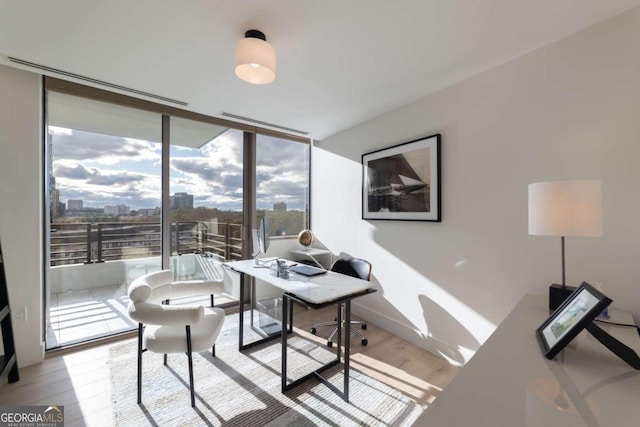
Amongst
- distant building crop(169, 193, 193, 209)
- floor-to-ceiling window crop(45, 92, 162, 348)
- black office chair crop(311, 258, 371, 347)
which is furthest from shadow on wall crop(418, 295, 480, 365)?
floor-to-ceiling window crop(45, 92, 162, 348)

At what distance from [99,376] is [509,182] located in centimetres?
365

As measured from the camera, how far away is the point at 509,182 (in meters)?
2.02

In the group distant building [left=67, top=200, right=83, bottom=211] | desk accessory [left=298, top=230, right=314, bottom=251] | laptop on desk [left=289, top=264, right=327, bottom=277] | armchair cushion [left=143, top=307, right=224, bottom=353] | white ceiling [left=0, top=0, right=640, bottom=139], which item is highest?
white ceiling [left=0, top=0, right=640, bottom=139]

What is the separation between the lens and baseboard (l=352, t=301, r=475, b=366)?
2328 mm

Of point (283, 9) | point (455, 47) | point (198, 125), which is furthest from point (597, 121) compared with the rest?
point (198, 125)

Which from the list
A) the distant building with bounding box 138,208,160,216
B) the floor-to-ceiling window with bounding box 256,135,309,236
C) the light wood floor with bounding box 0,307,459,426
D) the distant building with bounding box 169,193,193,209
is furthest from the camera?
the floor-to-ceiling window with bounding box 256,135,309,236

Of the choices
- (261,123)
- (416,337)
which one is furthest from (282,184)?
(416,337)

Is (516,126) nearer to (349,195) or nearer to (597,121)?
(597,121)

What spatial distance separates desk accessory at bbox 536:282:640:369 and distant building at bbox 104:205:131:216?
3.51 m

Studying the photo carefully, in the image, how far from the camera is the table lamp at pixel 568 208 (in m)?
1.34

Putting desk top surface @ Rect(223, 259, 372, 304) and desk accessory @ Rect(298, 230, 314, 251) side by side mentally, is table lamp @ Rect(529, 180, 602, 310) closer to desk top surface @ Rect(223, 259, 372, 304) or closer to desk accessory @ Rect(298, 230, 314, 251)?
desk top surface @ Rect(223, 259, 372, 304)

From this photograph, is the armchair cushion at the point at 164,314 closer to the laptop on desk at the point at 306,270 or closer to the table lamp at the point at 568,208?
the laptop on desk at the point at 306,270

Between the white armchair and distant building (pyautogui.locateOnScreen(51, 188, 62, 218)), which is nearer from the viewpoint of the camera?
the white armchair
